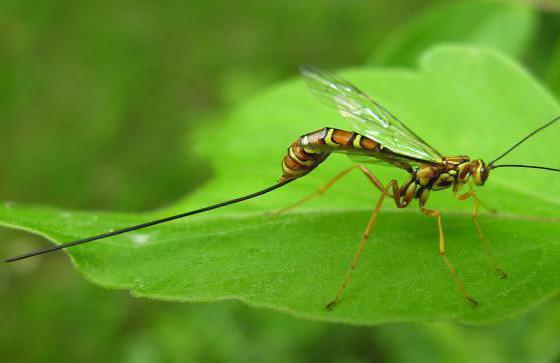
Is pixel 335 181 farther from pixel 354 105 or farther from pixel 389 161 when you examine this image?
pixel 354 105

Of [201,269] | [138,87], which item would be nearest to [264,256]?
[201,269]

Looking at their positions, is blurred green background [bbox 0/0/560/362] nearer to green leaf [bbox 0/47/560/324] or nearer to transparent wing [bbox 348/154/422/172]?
green leaf [bbox 0/47/560/324]

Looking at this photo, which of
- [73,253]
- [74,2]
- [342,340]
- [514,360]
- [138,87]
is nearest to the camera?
[73,253]

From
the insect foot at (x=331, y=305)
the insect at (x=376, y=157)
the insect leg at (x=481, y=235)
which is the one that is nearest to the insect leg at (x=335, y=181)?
the insect at (x=376, y=157)

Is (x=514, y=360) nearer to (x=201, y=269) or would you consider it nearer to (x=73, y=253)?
(x=201, y=269)

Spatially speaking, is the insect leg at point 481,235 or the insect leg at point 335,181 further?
the insect leg at point 335,181

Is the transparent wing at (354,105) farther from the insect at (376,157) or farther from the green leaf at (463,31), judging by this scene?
the green leaf at (463,31)

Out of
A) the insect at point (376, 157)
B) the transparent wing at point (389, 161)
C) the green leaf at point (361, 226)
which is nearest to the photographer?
the green leaf at point (361, 226)

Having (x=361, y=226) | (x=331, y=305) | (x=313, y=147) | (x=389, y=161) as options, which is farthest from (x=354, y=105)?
(x=331, y=305)
